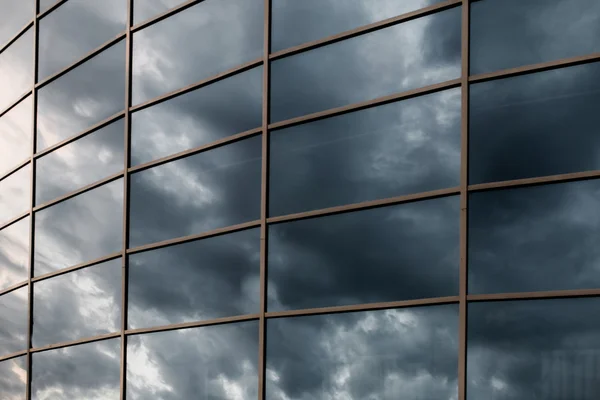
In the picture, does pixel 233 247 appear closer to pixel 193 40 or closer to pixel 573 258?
pixel 193 40

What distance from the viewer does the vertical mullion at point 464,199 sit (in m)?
12.3

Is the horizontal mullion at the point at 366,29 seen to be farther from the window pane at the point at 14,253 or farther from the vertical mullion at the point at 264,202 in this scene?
the window pane at the point at 14,253

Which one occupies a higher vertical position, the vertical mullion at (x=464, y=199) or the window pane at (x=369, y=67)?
the window pane at (x=369, y=67)

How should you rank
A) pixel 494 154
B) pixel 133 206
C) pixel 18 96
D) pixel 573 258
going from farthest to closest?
1. pixel 18 96
2. pixel 133 206
3. pixel 494 154
4. pixel 573 258

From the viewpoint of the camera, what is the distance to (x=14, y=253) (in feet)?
68.2

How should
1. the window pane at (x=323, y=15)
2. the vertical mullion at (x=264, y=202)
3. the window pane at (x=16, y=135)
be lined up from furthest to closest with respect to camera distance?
the window pane at (x=16, y=135), the vertical mullion at (x=264, y=202), the window pane at (x=323, y=15)

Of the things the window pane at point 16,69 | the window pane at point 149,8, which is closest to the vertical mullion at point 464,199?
the window pane at point 149,8

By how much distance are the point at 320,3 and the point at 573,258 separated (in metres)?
5.72

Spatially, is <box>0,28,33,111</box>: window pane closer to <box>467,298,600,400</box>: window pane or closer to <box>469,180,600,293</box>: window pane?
<box>469,180,600,293</box>: window pane

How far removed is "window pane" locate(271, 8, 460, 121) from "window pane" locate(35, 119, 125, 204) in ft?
13.7

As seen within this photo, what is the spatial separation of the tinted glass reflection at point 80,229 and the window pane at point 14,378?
84.5 inches

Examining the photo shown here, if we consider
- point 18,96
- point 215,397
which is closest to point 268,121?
point 215,397

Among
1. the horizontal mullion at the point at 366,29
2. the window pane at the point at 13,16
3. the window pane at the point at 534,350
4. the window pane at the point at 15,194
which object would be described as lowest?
the window pane at the point at 534,350

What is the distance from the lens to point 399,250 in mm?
13203
